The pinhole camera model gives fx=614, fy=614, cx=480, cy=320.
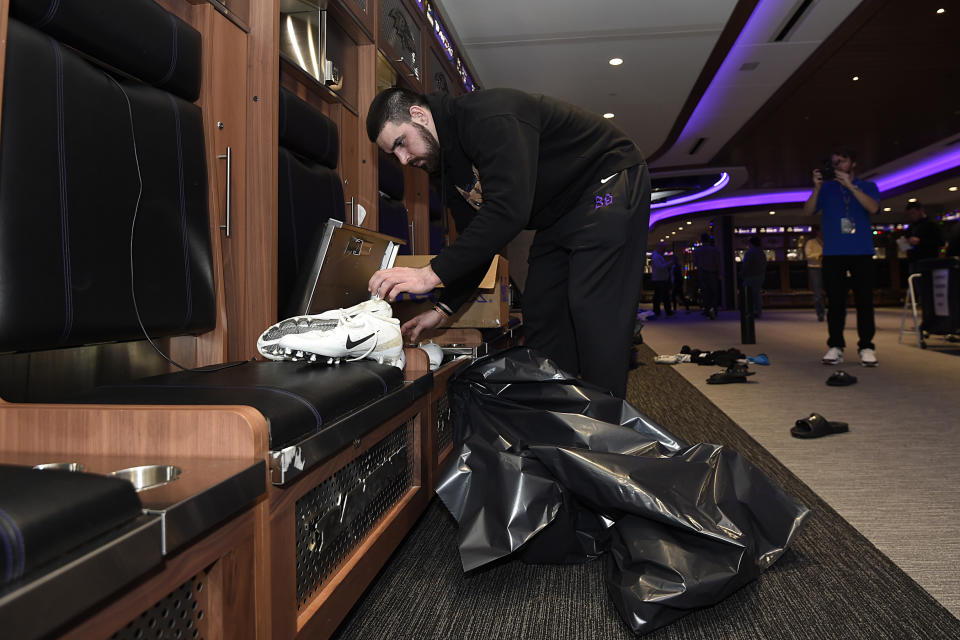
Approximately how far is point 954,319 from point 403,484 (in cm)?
525

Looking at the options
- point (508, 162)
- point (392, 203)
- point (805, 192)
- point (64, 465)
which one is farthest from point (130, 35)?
point (805, 192)

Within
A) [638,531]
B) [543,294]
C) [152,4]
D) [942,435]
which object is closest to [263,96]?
[152,4]

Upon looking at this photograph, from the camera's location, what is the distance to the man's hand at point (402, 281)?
146 centimetres

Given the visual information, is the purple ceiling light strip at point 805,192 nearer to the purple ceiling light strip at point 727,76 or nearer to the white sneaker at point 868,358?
the purple ceiling light strip at point 727,76

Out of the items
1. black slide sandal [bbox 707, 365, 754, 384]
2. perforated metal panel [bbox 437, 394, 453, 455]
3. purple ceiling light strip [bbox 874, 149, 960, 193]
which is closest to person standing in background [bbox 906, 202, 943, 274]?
black slide sandal [bbox 707, 365, 754, 384]

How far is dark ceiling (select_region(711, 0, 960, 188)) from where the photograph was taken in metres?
4.64

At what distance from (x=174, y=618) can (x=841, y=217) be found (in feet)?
14.6

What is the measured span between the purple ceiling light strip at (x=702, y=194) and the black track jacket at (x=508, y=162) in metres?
10.2

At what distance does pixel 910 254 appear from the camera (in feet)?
19.1

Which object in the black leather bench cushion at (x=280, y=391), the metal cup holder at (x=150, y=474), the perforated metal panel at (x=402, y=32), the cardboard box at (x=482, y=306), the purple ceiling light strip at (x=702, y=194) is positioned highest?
the purple ceiling light strip at (x=702, y=194)

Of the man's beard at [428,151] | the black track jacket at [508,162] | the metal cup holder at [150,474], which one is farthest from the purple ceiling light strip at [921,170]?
the metal cup holder at [150,474]

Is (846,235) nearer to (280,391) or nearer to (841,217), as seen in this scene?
(841,217)

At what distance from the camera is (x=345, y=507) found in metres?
1.02

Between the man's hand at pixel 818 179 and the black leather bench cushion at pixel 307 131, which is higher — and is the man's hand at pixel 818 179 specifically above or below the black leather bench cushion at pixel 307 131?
above
